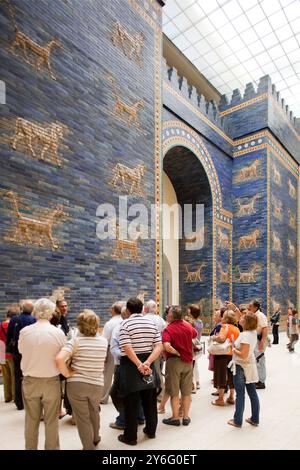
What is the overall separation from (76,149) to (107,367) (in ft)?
15.7

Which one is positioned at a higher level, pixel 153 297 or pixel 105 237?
pixel 105 237

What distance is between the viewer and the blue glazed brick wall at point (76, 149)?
20.5ft

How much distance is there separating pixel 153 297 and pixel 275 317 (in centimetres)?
556

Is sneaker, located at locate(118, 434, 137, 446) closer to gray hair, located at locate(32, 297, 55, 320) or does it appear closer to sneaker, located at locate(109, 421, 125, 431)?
sneaker, located at locate(109, 421, 125, 431)

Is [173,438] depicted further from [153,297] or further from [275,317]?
[275,317]

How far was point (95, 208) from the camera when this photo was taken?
25.5ft

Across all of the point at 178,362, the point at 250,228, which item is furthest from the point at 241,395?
the point at 250,228

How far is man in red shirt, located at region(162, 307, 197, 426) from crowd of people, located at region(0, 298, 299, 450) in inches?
0.5

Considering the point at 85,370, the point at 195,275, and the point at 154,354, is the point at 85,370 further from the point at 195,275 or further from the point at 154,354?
the point at 195,275

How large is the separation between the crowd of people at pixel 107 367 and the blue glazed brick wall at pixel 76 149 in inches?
69.2

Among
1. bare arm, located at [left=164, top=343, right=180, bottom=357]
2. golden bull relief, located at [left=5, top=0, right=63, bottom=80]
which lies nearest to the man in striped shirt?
Result: bare arm, located at [left=164, top=343, right=180, bottom=357]

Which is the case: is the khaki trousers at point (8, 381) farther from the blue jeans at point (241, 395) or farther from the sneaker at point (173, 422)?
the blue jeans at point (241, 395)

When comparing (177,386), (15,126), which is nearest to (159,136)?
(15,126)

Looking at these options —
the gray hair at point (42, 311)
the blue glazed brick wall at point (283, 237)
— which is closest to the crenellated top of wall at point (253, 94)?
the blue glazed brick wall at point (283, 237)
